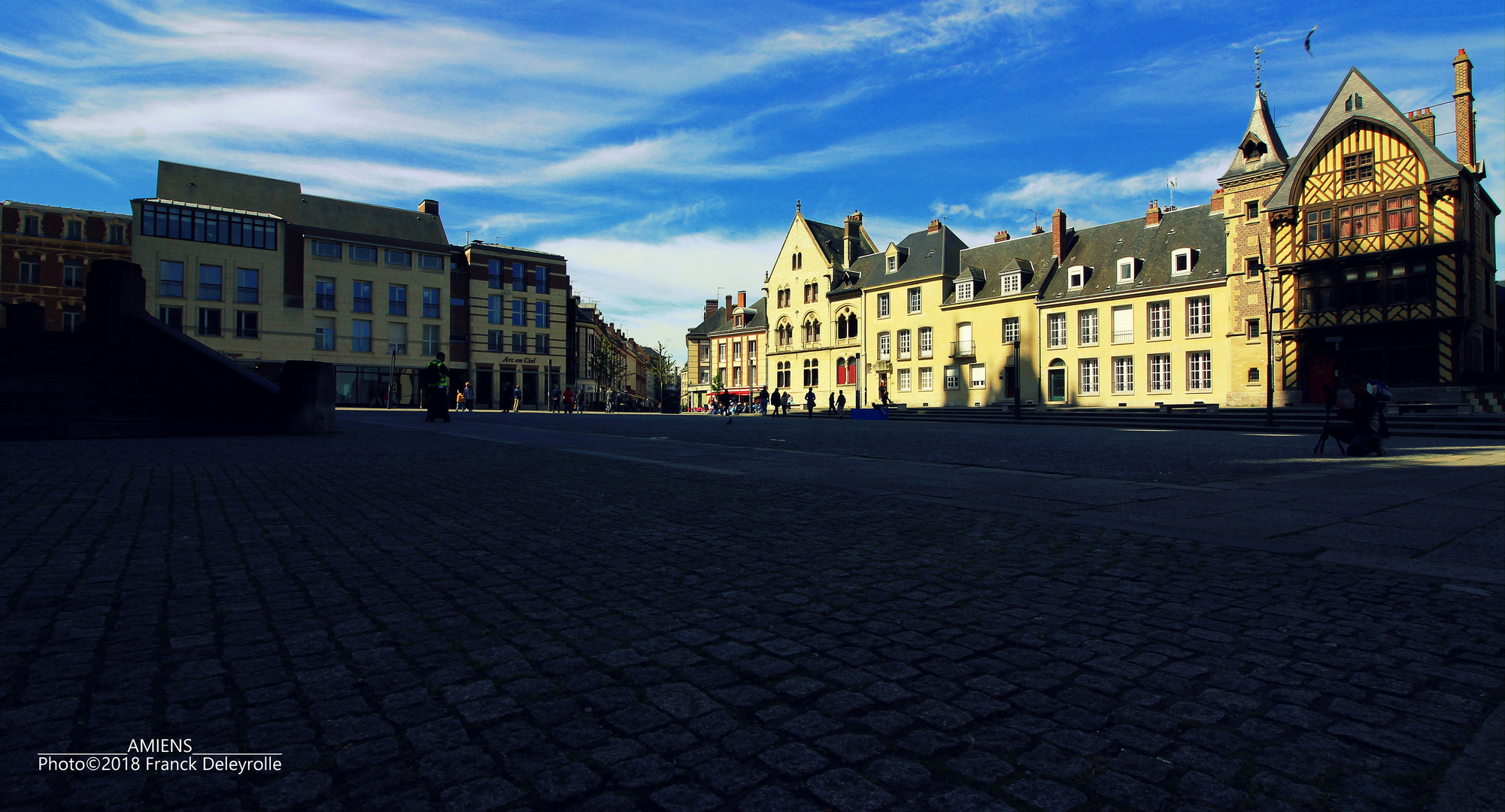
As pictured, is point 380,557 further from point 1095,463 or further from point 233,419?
point 233,419

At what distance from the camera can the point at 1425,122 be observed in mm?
32188

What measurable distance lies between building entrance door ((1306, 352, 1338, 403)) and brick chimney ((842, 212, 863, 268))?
34.4 metres

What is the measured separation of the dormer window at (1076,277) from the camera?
44469mm

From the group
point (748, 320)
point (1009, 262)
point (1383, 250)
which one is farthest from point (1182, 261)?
point (748, 320)

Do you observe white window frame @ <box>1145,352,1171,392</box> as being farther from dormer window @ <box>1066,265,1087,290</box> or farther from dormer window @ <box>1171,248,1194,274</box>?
dormer window @ <box>1066,265,1087,290</box>

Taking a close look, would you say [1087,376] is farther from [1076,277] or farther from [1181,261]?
[1181,261]

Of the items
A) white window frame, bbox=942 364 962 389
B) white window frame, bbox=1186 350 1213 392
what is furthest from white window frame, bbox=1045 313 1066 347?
white window frame, bbox=1186 350 1213 392

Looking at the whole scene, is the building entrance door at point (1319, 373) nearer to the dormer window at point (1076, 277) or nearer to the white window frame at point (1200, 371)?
the white window frame at point (1200, 371)

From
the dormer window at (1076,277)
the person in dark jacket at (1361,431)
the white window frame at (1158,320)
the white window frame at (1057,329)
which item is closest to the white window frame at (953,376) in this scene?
the white window frame at (1057,329)

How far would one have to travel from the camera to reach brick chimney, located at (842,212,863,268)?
2464 inches

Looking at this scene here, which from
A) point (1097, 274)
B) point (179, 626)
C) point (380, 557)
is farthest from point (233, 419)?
point (1097, 274)

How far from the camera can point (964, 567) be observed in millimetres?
4371

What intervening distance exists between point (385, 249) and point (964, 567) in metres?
56.6

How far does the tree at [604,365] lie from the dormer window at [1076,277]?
155 feet
